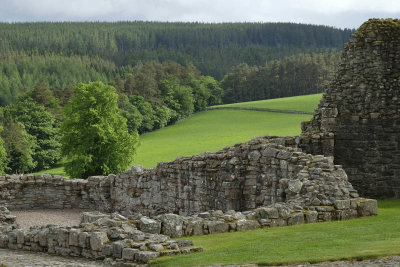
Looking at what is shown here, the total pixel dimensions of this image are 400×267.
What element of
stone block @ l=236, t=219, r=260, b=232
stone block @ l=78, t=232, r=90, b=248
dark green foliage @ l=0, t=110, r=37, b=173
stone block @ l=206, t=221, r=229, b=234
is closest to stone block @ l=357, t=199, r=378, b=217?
stone block @ l=236, t=219, r=260, b=232

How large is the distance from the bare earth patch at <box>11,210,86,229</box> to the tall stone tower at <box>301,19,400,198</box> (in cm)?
1310

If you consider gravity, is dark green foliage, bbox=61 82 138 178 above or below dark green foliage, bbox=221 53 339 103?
below

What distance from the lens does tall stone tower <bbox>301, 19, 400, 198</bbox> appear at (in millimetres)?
23453

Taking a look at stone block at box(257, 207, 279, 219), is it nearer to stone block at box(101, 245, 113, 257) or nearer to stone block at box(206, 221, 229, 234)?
stone block at box(206, 221, 229, 234)

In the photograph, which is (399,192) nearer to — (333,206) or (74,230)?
(333,206)

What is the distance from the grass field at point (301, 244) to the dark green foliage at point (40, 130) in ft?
224

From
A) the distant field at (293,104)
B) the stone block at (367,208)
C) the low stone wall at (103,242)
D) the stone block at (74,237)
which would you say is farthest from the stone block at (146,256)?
the distant field at (293,104)

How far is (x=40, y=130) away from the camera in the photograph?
87.6m

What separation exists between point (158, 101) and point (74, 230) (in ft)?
360

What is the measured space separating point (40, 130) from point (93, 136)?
33914 millimetres

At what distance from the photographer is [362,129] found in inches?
942

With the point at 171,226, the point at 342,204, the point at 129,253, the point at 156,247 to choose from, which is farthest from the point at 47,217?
the point at 156,247

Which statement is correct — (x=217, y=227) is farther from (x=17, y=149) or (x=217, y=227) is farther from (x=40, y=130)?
(x=40, y=130)

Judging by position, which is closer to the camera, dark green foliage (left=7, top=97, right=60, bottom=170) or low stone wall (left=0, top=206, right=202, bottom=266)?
low stone wall (left=0, top=206, right=202, bottom=266)
